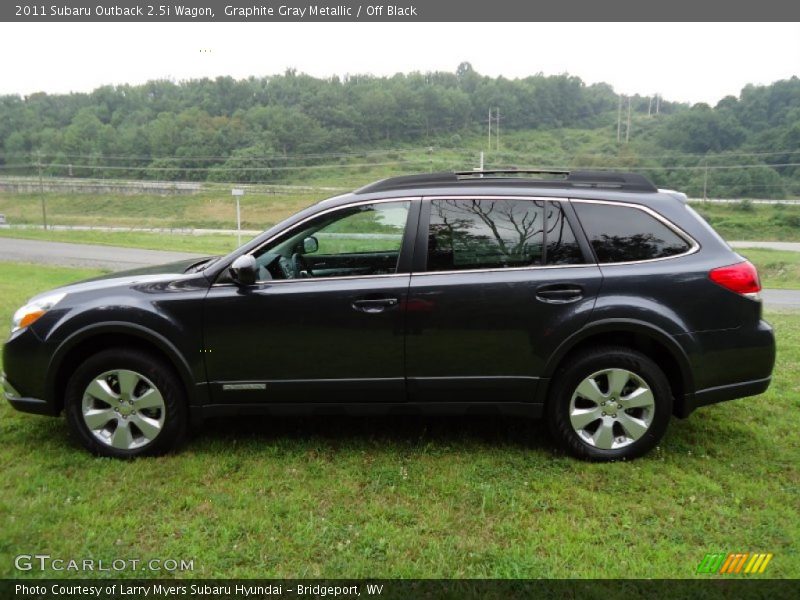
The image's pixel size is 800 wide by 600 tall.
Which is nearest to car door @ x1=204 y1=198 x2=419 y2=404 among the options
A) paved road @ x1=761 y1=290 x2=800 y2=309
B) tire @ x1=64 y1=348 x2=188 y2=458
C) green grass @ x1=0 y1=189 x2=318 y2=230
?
tire @ x1=64 y1=348 x2=188 y2=458

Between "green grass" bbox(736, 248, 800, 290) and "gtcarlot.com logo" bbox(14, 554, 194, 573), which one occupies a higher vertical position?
"gtcarlot.com logo" bbox(14, 554, 194, 573)

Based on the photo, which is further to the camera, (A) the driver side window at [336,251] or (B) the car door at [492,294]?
(A) the driver side window at [336,251]

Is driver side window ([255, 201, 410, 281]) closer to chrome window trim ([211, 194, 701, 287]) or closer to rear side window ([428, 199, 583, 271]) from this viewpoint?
chrome window trim ([211, 194, 701, 287])

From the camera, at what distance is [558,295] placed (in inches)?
144

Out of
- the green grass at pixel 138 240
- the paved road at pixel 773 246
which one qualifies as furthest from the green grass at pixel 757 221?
the green grass at pixel 138 240

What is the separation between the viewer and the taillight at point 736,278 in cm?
364

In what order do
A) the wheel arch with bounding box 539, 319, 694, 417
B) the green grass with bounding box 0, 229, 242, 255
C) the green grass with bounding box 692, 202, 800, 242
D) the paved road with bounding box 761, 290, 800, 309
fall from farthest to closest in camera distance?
the green grass with bounding box 692, 202, 800, 242, the green grass with bounding box 0, 229, 242, 255, the paved road with bounding box 761, 290, 800, 309, the wheel arch with bounding box 539, 319, 694, 417

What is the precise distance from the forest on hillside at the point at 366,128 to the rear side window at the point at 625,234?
60.2 metres

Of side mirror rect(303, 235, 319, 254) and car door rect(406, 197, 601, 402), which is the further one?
side mirror rect(303, 235, 319, 254)

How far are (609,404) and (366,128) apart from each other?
7406cm

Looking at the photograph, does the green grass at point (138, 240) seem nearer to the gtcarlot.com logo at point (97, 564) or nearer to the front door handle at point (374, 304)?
the front door handle at point (374, 304)

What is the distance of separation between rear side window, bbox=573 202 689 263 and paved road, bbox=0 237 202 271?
61.0 ft

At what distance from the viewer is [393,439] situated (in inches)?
163

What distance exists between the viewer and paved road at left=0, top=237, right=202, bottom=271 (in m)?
21.3
